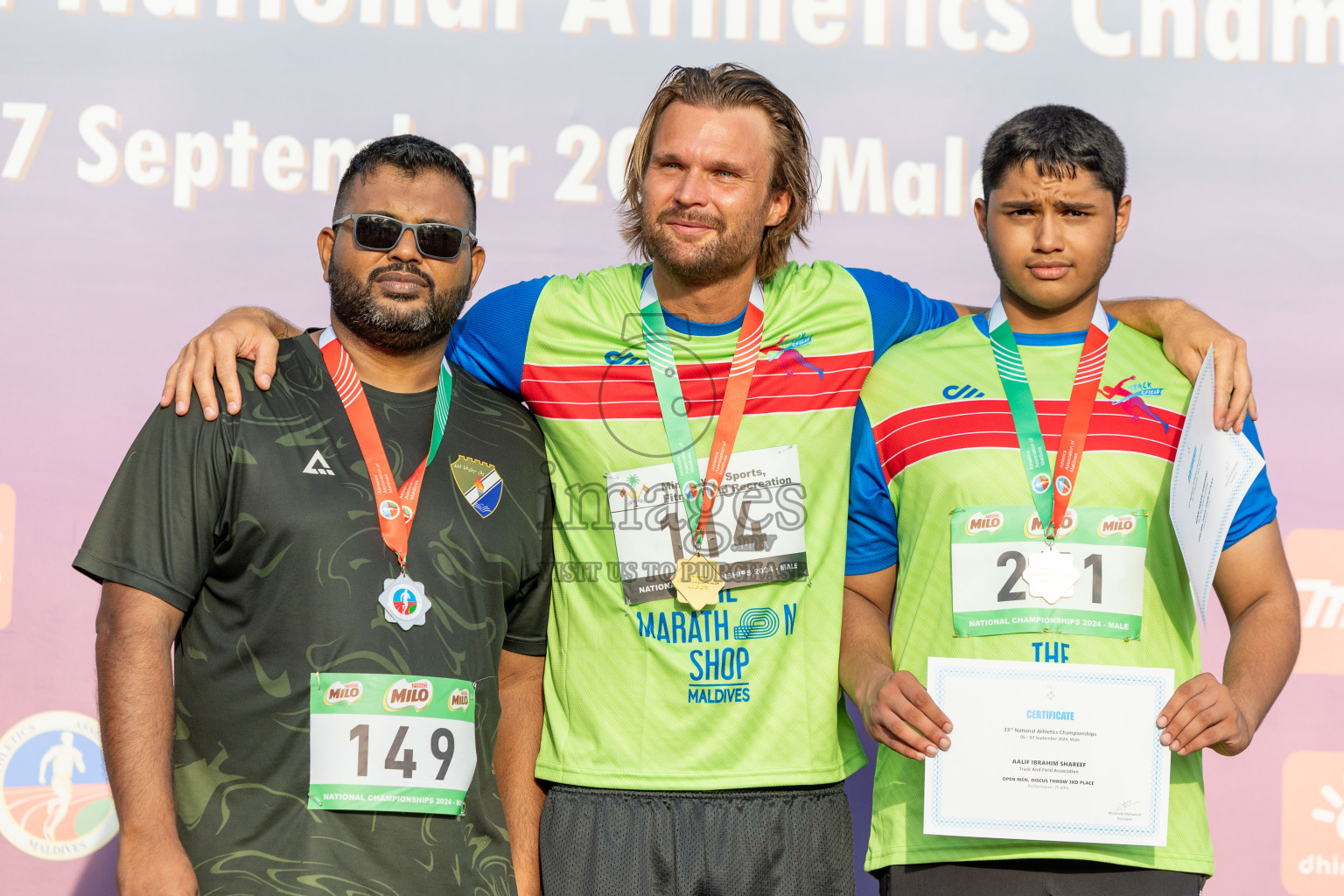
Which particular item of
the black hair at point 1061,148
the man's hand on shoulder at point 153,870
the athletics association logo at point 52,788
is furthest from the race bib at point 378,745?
the athletics association logo at point 52,788

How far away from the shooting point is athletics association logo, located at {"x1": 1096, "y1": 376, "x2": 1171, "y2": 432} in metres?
2.30

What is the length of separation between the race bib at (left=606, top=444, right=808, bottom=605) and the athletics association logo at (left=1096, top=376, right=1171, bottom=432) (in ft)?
2.11

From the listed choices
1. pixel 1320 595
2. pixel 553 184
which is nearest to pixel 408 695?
pixel 553 184

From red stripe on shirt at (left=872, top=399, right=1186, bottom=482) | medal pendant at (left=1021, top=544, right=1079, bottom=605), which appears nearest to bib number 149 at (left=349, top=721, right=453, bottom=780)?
red stripe on shirt at (left=872, top=399, right=1186, bottom=482)

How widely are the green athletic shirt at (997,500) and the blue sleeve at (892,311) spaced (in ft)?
0.57

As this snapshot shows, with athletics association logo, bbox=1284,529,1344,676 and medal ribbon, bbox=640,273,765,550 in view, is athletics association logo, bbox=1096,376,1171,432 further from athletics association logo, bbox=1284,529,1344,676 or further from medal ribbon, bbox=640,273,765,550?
athletics association logo, bbox=1284,529,1344,676

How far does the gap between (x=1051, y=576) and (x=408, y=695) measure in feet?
3.99

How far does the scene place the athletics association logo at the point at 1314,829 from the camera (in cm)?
363

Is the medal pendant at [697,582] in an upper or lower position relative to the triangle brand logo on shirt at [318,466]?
lower

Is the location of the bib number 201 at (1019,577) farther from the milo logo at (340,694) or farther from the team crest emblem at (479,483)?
the milo logo at (340,694)

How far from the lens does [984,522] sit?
224cm

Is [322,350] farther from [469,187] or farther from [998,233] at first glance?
[998,233]

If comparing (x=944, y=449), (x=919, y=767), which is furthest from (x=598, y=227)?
(x=919, y=767)

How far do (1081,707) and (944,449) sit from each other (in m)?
0.55
